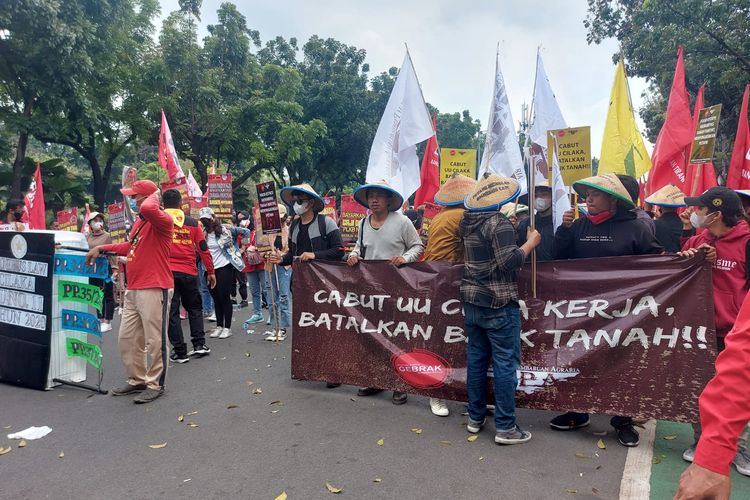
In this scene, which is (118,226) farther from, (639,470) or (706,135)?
(706,135)

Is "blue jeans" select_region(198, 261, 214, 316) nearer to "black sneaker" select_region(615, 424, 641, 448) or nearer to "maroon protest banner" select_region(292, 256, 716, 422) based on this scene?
"maroon protest banner" select_region(292, 256, 716, 422)

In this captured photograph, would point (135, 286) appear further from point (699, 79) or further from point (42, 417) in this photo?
point (699, 79)

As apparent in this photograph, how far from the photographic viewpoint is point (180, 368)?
5.89m

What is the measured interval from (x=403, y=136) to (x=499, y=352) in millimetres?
3328

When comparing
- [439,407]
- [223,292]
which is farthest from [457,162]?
[439,407]

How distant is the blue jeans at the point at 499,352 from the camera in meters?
3.70

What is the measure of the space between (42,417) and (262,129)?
19.3 metres

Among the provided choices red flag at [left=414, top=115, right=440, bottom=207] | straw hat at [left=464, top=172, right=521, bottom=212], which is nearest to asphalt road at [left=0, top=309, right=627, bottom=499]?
straw hat at [left=464, top=172, right=521, bottom=212]

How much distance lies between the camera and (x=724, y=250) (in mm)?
3498

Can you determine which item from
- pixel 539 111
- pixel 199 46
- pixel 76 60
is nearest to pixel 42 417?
pixel 539 111

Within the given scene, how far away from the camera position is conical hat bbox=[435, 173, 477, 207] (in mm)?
4367

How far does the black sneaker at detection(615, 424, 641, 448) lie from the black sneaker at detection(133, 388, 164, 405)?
Result: 13.0ft

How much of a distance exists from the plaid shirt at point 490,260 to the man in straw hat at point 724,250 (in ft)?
4.02

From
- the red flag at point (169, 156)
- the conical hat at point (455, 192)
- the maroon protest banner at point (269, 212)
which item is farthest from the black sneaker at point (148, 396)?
the red flag at point (169, 156)
